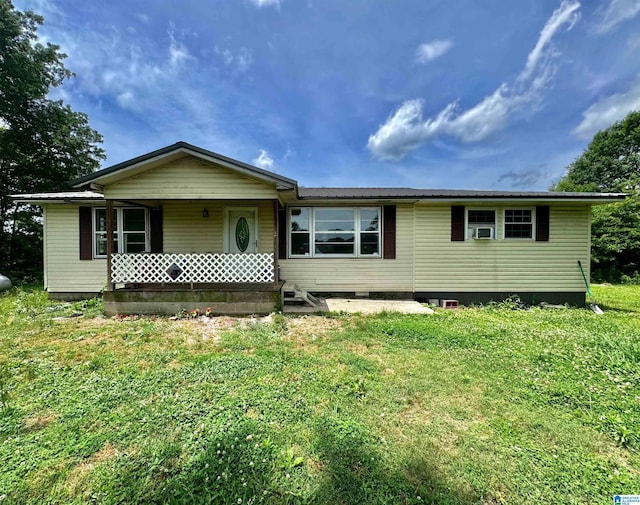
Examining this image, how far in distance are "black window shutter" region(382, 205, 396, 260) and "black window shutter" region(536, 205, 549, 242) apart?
4.09 m

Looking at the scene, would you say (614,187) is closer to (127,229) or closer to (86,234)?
(127,229)

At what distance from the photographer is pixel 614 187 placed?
1964 cm

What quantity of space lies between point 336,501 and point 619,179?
30.3m

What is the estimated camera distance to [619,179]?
20391 millimetres

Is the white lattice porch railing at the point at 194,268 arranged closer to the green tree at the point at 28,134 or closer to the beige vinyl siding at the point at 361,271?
the beige vinyl siding at the point at 361,271

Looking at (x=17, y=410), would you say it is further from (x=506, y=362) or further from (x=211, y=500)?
(x=506, y=362)

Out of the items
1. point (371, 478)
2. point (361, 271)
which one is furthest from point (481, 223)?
point (371, 478)

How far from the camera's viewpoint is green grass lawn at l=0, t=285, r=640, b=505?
72.0 inches

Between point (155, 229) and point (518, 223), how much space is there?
422 inches

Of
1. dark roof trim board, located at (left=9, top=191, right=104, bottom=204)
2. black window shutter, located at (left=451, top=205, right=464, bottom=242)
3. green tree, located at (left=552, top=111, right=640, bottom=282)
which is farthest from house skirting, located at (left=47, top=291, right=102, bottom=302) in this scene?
green tree, located at (left=552, top=111, right=640, bottom=282)

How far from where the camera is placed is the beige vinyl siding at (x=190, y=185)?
20.5ft

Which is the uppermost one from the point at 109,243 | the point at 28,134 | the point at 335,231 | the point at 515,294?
the point at 28,134

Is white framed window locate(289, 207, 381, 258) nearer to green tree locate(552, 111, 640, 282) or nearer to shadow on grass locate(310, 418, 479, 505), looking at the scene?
shadow on grass locate(310, 418, 479, 505)

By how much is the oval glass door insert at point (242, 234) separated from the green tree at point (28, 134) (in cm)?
→ 1214
